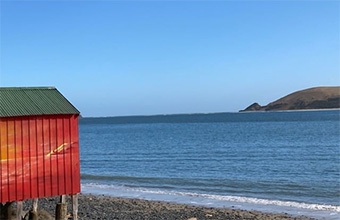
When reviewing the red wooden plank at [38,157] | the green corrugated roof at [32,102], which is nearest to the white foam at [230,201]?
the red wooden plank at [38,157]

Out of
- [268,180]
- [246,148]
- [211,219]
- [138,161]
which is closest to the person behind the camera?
[211,219]

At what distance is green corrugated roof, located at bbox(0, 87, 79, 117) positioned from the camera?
44.8 feet

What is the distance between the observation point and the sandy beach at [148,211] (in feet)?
67.3

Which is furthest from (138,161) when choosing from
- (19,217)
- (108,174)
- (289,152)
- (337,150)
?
(19,217)

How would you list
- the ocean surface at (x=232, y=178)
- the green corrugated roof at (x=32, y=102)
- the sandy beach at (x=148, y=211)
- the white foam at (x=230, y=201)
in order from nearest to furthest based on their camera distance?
the green corrugated roof at (x=32, y=102) < the sandy beach at (x=148, y=211) < the white foam at (x=230, y=201) < the ocean surface at (x=232, y=178)

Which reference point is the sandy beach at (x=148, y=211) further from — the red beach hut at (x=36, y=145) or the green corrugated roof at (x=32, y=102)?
the green corrugated roof at (x=32, y=102)

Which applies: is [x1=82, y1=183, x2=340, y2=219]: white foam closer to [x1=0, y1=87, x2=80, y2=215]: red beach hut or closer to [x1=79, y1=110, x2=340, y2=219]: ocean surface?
[x1=79, y1=110, x2=340, y2=219]: ocean surface

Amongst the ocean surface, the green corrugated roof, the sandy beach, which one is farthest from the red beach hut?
the ocean surface

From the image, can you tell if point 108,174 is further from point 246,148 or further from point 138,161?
point 246,148

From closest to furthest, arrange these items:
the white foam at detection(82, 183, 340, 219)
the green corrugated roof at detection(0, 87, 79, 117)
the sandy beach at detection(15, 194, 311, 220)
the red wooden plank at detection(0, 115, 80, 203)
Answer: the red wooden plank at detection(0, 115, 80, 203) < the green corrugated roof at detection(0, 87, 79, 117) < the sandy beach at detection(15, 194, 311, 220) < the white foam at detection(82, 183, 340, 219)

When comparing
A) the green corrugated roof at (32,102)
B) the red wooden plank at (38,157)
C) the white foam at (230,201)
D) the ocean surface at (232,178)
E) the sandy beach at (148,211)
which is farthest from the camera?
the ocean surface at (232,178)

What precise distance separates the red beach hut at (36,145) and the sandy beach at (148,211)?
19.4ft

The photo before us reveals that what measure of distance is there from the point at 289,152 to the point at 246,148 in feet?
25.4

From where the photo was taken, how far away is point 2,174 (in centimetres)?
1334
